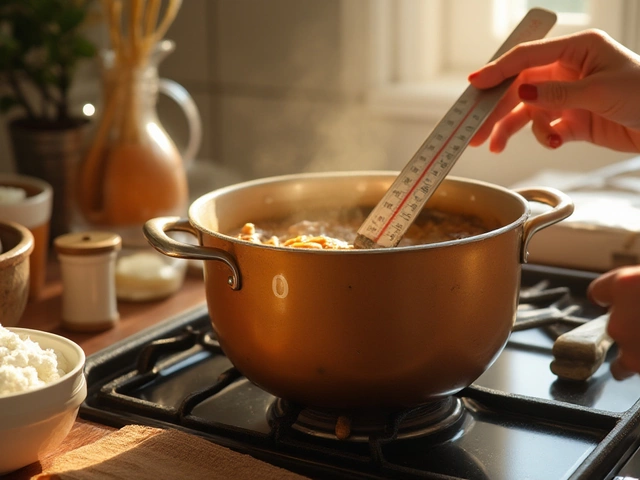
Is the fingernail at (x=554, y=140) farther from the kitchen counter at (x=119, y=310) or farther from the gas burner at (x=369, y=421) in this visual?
the kitchen counter at (x=119, y=310)

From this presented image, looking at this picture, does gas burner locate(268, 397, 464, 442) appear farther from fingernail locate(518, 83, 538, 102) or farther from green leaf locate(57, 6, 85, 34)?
green leaf locate(57, 6, 85, 34)

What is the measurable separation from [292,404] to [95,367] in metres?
0.23

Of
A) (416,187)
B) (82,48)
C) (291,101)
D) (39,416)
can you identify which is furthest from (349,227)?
(291,101)

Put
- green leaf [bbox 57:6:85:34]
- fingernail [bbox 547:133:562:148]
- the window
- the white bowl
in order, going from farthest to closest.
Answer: the window
green leaf [bbox 57:6:85:34]
fingernail [bbox 547:133:562:148]
the white bowl

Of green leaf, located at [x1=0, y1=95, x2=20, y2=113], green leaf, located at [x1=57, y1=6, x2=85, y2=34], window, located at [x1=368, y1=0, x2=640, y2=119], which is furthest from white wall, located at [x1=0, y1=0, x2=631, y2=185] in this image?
green leaf, located at [x1=57, y1=6, x2=85, y2=34]

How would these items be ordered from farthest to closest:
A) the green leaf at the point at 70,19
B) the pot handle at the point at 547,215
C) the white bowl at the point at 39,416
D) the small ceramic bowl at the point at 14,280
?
the green leaf at the point at 70,19, the small ceramic bowl at the point at 14,280, the pot handle at the point at 547,215, the white bowl at the point at 39,416

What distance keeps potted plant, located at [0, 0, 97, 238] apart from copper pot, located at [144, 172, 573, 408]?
623 millimetres

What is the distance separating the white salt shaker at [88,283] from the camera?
1.01 metres

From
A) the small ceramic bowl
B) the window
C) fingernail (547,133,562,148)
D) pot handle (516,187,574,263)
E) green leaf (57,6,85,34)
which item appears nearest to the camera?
pot handle (516,187,574,263)

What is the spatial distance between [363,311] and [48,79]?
0.84 meters

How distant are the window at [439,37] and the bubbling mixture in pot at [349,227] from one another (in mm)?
611

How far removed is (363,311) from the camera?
66cm

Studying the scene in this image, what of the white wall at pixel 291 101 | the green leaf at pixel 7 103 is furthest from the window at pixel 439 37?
the green leaf at pixel 7 103

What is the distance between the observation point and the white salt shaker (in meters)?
1.01
